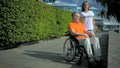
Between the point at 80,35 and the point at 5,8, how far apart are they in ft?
17.3

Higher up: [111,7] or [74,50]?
[74,50]

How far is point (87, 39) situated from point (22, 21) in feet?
20.0

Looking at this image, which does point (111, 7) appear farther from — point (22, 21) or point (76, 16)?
point (76, 16)

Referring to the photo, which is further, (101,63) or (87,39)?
(87,39)

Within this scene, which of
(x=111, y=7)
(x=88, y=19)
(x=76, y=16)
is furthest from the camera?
(x=111, y=7)

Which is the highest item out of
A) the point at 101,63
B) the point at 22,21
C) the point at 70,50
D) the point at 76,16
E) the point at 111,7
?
the point at 76,16

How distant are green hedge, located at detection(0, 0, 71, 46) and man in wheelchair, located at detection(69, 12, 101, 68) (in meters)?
4.64

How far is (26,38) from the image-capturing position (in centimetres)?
1582

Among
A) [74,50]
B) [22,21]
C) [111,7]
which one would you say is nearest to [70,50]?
[74,50]

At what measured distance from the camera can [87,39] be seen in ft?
31.0

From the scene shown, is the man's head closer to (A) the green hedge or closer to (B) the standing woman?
(B) the standing woman

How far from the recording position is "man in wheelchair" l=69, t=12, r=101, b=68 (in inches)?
367

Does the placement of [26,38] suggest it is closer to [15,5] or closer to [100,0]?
[15,5]

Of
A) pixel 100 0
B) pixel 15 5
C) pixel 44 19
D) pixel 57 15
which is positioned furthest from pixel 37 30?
pixel 100 0
